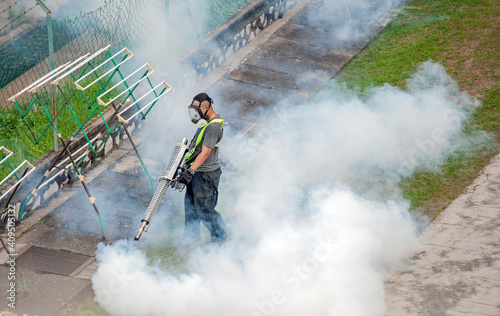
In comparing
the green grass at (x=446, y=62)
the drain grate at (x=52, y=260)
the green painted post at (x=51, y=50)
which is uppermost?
the green painted post at (x=51, y=50)

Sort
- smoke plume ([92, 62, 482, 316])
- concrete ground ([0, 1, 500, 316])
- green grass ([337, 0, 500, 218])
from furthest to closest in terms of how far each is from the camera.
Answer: green grass ([337, 0, 500, 218]) < concrete ground ([0, 1, 500, 316]) < smoke plume ([92, 62, 482, 316])

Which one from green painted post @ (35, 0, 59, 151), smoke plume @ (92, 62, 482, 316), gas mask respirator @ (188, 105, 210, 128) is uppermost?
green painted post @ (35, 0, 59, 151)

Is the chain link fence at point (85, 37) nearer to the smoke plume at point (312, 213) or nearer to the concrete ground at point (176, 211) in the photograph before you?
the concrete ground at point (176, 211)

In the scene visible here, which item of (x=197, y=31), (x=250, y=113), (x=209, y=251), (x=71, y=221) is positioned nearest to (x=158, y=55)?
(x=197, y=31)

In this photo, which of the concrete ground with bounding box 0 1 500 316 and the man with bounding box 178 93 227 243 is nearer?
the concrete ground with bounding box 0 1 500 316

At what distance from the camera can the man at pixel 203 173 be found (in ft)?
20.3

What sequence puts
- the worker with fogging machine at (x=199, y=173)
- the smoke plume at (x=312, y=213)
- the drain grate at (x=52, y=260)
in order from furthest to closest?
the drain grate at (x=52, y=260), the worker with fogging machine at (x=199, y=173), the smoke plume at (x=312, y=213)

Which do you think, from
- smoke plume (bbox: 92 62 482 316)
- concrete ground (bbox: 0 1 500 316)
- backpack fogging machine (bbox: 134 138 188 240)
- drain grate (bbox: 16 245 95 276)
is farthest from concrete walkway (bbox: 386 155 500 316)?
drain grate (bbox: 16 245 95 276)

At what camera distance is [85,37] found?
404 inches

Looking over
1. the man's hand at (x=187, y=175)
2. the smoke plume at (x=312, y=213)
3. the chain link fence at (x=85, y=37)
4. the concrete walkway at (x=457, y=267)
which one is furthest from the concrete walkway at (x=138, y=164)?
the concrete walkway at (x=457, y=267)

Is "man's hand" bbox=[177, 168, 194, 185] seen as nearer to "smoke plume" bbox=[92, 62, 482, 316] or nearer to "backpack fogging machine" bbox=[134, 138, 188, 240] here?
"backpack fogging machine" bbox=[134, 138, 188, 240]

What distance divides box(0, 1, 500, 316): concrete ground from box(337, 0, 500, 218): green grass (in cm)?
30

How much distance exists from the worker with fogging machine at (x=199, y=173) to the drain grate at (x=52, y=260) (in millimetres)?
1091

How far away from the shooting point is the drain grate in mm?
6340
